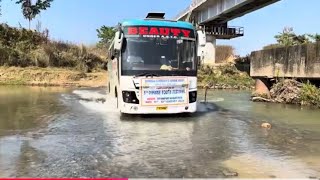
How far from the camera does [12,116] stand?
14.8 metres

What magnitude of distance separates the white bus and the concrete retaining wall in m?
6.93

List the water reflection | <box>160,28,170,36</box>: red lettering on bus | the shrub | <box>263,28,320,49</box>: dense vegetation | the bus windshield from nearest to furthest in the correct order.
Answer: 1. the water reflection
2. the bus windshield
3. <box>160,28,170,36</box>: red lettering on bus
4. the shrub
5. <box>263,28,320,49</box>: dense vegetation

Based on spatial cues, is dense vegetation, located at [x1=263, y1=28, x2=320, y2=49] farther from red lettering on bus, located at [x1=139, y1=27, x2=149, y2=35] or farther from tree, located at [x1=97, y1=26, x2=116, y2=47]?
tree, located at [x1=97, y1=26, x2=116, y2=47]

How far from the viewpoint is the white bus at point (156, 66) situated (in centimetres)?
1403

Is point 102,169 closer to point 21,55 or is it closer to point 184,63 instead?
point 184,63

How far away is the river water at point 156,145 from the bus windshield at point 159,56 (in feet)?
5.26

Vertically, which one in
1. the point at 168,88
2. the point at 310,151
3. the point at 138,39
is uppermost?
the point at 138,39

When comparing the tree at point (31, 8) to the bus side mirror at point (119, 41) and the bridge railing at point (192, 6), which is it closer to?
the bridge railing at point (192, 6)

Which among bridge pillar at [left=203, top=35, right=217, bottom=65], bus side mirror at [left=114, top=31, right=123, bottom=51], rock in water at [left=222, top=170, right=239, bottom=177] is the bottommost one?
rock in water at [left=222, top=170, right=239, bottom=177]

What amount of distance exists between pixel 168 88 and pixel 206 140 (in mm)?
3715

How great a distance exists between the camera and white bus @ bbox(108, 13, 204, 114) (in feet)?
46.0

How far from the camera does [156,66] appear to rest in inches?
560

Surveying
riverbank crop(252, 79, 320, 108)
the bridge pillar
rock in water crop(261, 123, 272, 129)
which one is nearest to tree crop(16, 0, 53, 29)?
the bridge pillar

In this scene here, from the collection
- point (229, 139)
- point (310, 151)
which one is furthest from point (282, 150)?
point (229, 139)
